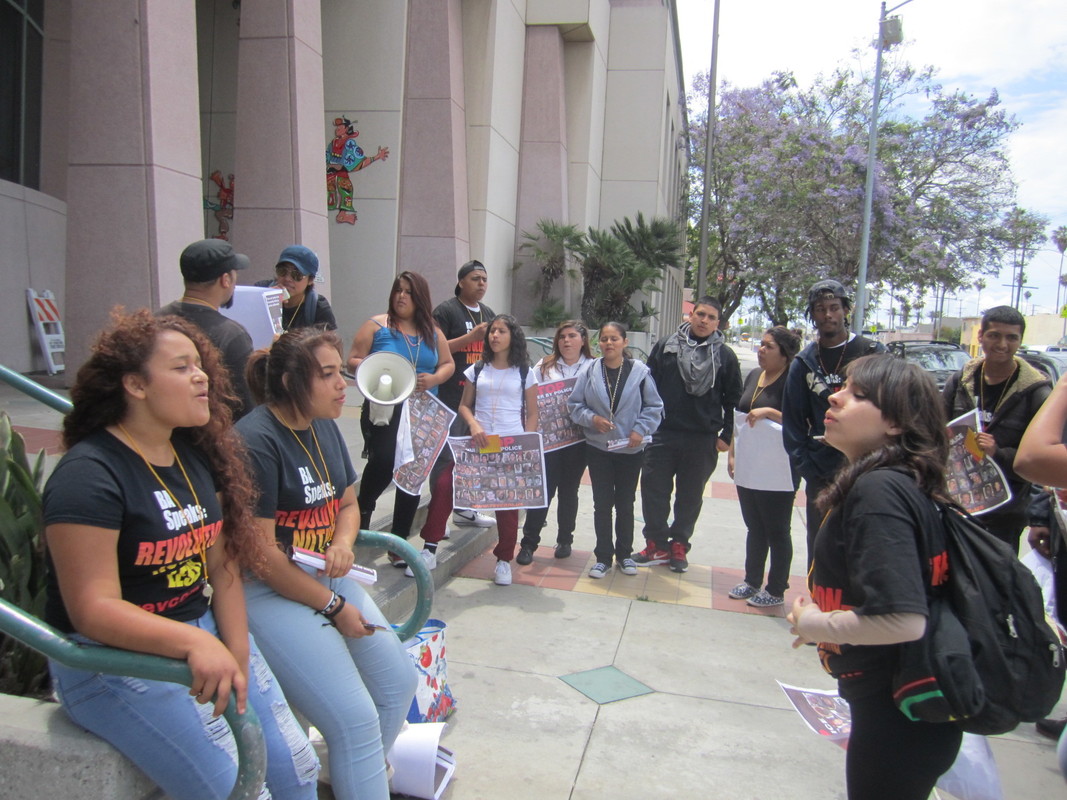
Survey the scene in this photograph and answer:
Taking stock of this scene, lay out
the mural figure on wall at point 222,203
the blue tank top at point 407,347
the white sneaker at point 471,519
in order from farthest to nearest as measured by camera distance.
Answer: the mural figure on wall at point 222,203 → the white sneaker at point 471,519 → the blue tank top at point 407,347

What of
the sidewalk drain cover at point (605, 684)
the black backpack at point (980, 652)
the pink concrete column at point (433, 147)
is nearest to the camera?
the black backpack at point (980, 652)

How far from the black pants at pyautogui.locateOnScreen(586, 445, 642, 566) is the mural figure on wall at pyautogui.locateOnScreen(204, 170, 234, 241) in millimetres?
10565

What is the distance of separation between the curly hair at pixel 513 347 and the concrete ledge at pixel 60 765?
374cm

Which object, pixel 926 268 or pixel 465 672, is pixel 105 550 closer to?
pixel 465 672

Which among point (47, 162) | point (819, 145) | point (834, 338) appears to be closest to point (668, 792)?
point (834, 338)

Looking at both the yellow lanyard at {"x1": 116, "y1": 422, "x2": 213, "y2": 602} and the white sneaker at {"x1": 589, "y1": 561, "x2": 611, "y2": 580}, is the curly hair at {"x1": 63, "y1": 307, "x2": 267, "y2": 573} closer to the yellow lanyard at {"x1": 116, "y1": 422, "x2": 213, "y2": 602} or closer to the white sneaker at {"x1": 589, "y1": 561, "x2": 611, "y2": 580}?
the yellow lanyard at {"x1": 116, "y1": 422, "x2": 213, "y2": 602}

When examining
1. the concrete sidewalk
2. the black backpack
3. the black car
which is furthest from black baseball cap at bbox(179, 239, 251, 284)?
the black car

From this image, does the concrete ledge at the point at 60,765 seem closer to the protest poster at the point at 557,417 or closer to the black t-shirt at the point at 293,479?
the black t-shirt at the point at 293,479

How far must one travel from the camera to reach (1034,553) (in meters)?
3.75

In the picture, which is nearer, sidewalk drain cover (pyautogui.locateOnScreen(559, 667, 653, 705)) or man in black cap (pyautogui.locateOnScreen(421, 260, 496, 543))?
sidewalk drain cover (pyautogui.locateOnScreen(559, 667, 653, 705))

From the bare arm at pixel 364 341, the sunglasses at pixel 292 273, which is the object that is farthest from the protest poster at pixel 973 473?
the sunglasses at pixel 292 273

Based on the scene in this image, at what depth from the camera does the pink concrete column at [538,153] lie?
17922 millimetres

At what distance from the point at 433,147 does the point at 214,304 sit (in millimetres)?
10700

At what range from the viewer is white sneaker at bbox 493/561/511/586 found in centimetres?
551
